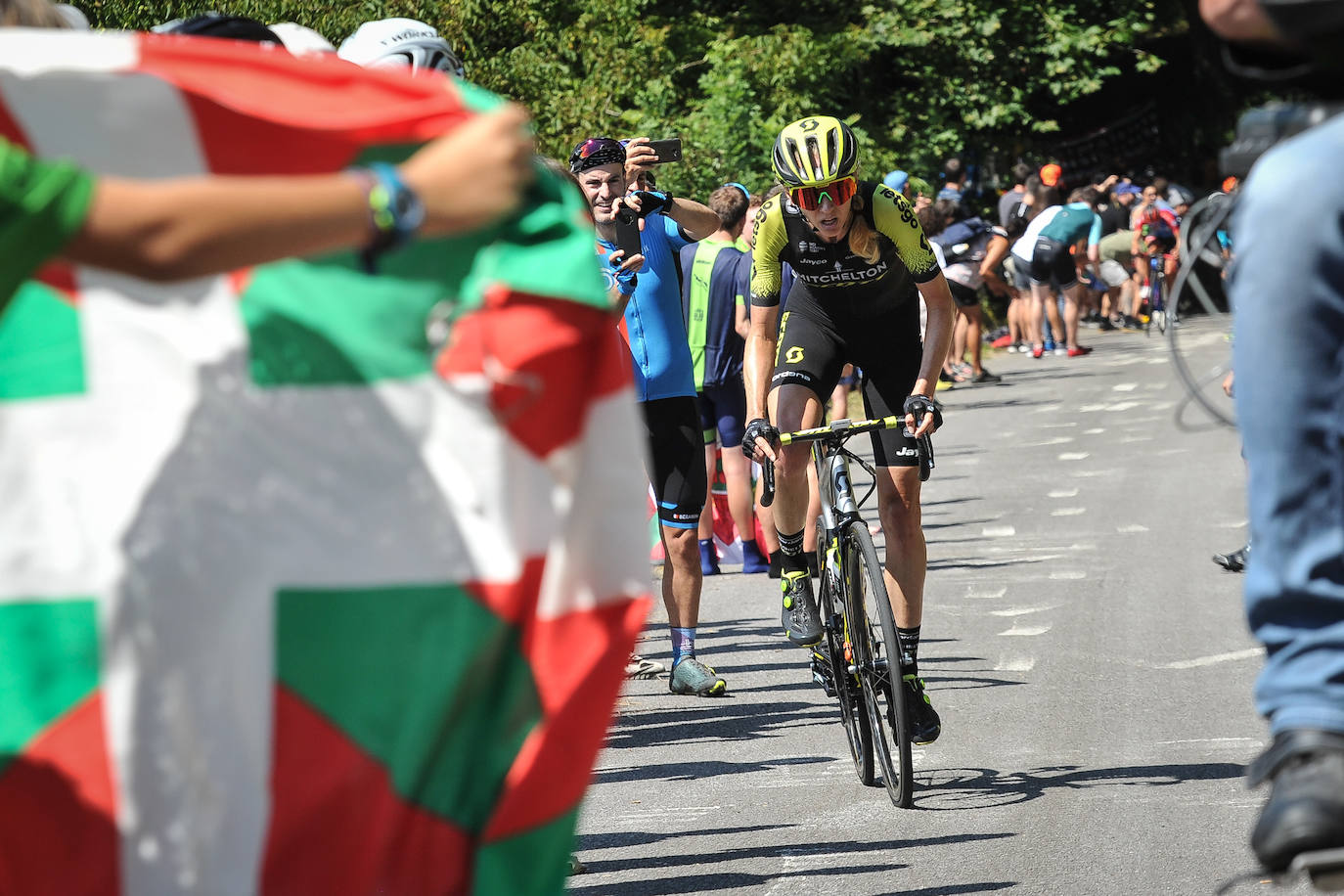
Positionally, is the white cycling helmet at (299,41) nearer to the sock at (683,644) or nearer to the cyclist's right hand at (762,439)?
the cyclist's right hand at (762,439)

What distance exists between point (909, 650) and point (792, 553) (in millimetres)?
773

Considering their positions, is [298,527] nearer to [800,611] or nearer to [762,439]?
[762,439]

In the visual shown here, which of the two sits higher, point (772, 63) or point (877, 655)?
point (877, 655)

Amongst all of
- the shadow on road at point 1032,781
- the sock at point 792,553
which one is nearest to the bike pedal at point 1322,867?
the shadow on road at point 1032,781

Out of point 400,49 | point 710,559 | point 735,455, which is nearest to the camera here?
point 400,49

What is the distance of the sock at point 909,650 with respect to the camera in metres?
6.46

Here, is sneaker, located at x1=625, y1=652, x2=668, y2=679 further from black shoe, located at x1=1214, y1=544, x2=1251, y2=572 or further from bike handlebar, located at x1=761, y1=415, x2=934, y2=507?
black shoe, located at x1=1214, y1=544, x2=1251, y2=572

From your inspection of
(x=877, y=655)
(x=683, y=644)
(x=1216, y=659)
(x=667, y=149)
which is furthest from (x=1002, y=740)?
(x=667, y=149)

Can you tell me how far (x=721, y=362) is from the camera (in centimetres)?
1130

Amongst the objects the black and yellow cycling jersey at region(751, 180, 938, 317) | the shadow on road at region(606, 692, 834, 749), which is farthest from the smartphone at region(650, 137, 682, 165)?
the shadow on road at region(606, 692, 834, 749)

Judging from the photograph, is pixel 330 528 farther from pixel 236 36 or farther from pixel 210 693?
pixel 236 36

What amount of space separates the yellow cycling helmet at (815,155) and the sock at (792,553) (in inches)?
59.5

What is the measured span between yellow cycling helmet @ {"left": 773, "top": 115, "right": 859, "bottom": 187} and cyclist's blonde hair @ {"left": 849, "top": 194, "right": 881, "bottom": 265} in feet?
0.71

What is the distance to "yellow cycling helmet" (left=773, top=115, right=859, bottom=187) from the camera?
655 cm
